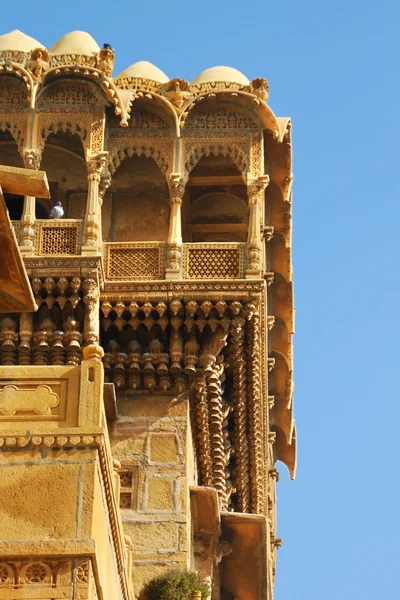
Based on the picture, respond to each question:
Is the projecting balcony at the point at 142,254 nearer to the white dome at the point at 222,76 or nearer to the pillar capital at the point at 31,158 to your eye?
the pillar capital at the point at 31,158

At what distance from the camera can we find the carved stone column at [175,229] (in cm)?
2361

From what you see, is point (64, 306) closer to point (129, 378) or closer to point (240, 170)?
point (129, 378)

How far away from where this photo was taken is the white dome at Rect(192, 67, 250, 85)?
25125 millimetres

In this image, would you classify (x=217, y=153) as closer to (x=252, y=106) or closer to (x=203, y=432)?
(x=252, y=106)

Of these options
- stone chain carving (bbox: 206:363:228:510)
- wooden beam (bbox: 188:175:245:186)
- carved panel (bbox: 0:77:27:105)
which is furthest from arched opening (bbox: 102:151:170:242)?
stone chain carving (bbox: 206:363:228:510)

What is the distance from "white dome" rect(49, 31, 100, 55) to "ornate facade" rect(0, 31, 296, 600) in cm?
3

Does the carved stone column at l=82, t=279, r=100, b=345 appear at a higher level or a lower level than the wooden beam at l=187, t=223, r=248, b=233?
lower

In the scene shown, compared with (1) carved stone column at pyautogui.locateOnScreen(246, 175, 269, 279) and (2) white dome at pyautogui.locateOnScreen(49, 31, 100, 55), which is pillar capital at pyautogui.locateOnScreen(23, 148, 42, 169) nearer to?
(2) white dome at pyautogui.locateOnScreen(49, 31, 100, 55)

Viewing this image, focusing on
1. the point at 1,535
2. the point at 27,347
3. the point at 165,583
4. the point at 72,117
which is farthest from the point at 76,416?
the point at 72,117

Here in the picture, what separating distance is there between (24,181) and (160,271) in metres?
8.32

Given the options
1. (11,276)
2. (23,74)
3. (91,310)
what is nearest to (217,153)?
(23,74)

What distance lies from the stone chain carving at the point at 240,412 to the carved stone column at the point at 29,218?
2560mm

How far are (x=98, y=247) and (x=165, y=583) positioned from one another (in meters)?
4.37

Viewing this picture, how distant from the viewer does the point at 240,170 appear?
24.8 m
